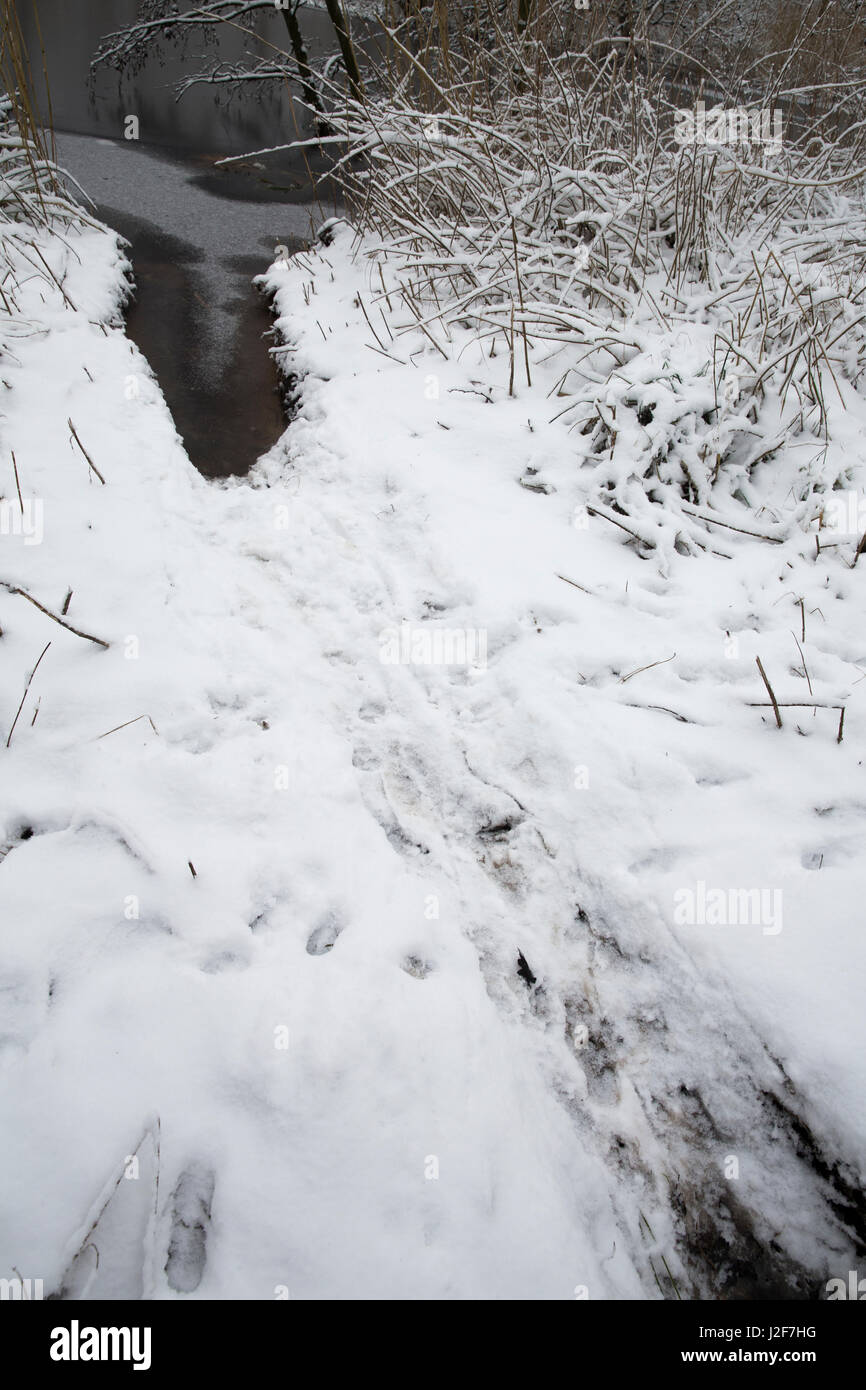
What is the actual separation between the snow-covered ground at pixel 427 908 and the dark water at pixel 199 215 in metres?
1.60

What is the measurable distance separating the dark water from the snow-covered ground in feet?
5.26

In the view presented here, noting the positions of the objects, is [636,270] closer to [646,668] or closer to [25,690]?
[646,668]

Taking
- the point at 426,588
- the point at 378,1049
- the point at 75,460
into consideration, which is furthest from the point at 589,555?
the point at 75,460

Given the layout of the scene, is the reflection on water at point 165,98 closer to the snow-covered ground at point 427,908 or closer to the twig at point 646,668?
the snow-covered ground at point 427,908

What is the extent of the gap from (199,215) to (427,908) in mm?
7498

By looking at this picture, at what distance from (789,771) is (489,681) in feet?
2.83

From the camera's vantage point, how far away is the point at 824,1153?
1197 millimetres

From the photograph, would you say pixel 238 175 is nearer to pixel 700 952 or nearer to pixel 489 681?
pixel 489 681

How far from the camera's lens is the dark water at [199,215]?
407 centimetres

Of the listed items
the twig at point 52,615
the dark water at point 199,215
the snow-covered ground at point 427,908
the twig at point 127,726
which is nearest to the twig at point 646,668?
the snow-covered ground at point 427,908

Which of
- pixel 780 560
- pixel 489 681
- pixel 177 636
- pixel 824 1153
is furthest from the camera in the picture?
pixel 780 560

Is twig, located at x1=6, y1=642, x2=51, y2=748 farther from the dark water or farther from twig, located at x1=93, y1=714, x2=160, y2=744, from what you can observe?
the dark water

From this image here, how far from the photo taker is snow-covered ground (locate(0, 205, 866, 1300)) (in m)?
1.17

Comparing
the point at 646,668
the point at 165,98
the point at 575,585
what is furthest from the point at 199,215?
the point at 646,668
